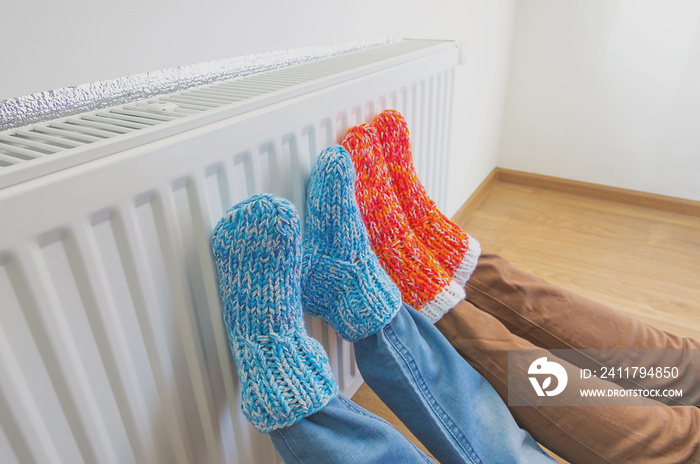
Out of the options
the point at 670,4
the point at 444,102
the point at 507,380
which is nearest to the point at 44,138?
the point at 507,380

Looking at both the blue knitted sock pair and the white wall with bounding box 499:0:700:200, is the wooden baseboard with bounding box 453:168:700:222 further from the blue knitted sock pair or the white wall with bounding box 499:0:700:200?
the blue knitted sock pair

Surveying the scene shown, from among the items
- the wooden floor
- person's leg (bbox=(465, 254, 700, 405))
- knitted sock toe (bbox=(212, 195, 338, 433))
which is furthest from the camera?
the wooden floor

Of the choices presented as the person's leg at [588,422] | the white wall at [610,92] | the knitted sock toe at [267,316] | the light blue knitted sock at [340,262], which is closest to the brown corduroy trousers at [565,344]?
the person's leg at [588,422]

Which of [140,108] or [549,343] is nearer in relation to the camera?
[140,108]

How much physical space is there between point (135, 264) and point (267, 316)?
13 cm

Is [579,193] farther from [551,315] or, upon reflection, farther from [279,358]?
[279,358]

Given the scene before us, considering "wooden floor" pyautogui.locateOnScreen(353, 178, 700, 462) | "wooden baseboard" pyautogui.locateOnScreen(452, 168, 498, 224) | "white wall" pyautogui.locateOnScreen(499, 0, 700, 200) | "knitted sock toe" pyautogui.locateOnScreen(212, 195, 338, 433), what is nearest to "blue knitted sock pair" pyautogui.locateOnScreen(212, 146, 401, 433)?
"knitted sock toe" pyautogui.locateOnScreen(212, 195, 338, 433)

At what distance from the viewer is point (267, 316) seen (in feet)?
1.49

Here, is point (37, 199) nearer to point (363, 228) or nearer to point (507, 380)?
point (363, 228)

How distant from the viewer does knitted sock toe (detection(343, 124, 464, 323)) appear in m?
0.61

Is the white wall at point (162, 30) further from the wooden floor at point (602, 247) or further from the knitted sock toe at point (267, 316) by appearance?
the wooden floor at point (602, 247)

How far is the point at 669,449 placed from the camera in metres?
0.52

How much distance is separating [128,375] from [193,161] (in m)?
0.17

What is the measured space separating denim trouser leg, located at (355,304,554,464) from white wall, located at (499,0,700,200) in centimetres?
124
